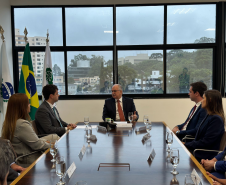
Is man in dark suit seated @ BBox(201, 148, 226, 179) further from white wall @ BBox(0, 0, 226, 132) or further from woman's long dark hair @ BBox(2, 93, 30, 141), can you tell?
white wall @ BBox(0, 0, 226, 132)

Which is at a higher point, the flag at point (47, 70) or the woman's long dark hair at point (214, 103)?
the flag at point (47, 70)

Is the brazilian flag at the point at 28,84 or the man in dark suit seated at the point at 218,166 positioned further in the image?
the brazilian flag at the point at 28,84

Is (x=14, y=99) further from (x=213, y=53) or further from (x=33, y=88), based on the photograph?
(x=213, y=53)

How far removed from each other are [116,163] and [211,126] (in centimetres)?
144

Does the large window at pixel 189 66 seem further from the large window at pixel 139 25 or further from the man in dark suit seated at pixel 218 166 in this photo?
the man in dark suit seated at pixel 218 166

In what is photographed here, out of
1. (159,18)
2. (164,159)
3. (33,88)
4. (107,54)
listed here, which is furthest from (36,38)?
(164,159)

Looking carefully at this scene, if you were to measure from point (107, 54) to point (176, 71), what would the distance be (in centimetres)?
185

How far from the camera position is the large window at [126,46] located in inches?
233

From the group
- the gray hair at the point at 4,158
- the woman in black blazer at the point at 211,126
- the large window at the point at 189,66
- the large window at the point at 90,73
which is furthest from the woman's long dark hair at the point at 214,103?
the large window at the point at 90,73

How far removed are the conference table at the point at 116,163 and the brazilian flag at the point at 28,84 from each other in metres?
2.54

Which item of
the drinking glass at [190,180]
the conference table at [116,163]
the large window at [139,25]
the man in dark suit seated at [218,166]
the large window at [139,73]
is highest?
the large window at [139,25]

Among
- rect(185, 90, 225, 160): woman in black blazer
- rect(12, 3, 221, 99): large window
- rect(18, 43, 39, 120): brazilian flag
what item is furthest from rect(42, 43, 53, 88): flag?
rect(185, 90, 225, 160): woman in black blazer

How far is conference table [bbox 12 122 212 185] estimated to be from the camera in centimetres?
173

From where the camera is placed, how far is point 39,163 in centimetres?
208
